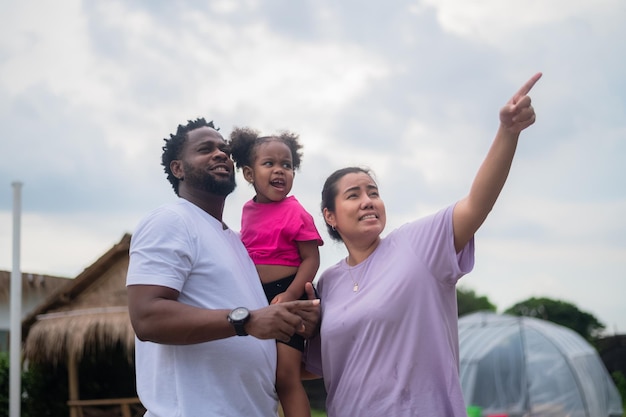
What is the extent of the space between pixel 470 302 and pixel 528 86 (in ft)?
126

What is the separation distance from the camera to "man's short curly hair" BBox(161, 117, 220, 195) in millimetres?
3250

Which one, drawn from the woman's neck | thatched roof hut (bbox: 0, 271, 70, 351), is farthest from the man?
thatched roof hut (bbox: 0, 271, 70, 351)

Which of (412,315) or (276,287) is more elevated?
(276,287)

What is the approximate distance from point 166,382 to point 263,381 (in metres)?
0.35

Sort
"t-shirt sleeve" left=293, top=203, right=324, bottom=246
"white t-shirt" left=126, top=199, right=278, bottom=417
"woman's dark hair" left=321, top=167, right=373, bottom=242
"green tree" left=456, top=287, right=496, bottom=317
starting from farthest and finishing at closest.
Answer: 1. "green tree" left=456, top=287, right=496, bottom=317
2. "t-shirt sleeve" left=293, top=203, right=324, bottom=246
3. "woman's dark hair" left=321, top=167, right=373, bottom=242
4. "white t-shirt" left=126, top=199, right=278, bottom=417

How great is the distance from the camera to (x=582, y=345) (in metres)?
17.0

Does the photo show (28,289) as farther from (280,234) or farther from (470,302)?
Result: (470,302)

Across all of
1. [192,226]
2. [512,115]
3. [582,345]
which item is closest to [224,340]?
[192,226]

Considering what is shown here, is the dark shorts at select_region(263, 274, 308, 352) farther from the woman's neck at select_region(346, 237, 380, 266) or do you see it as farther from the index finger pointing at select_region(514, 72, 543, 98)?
the index finger pointing at select_region(514, 72, 543, 98)

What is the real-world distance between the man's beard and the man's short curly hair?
0.48ft

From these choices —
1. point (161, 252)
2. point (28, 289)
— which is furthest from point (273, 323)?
point (28, 289)

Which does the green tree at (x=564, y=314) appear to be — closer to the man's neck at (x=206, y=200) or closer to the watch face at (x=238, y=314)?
the man's neck at (x=206, y=200)

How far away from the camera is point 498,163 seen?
2674 mm

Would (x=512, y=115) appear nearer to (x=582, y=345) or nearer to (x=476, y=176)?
(x=476, y=176)
